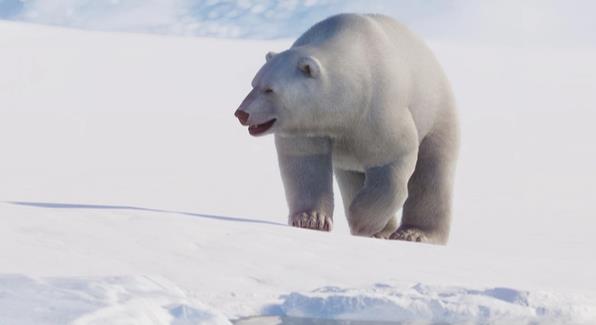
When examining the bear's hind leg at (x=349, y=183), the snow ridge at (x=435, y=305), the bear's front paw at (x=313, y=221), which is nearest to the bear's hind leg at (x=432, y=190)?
the bear's hind leg at (x=349, y=183)

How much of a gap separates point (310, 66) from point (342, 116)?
0.36 m

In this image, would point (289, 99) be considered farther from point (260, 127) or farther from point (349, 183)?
point (349, 183)

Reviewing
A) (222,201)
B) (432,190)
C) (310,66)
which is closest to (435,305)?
(310,66)

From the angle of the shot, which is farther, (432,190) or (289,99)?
(432,190)

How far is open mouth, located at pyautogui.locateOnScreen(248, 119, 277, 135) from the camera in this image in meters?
7.12

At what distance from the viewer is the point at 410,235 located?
26.5ft

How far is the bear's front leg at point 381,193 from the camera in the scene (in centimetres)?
731

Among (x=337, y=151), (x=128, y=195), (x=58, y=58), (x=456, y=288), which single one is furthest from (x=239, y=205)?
(x=58, y=58)

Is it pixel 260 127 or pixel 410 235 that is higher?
pixel 260 127

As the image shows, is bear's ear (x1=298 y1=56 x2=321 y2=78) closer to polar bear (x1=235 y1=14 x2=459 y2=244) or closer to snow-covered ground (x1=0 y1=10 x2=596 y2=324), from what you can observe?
polar bear (x1=235 y1=14 x2=459 y2=244)

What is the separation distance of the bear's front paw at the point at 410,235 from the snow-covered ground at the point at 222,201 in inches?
29.8

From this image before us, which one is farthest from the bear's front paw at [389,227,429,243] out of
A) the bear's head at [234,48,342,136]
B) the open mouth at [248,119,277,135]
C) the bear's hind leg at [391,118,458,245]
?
the open mouth at [248,119,277,135]

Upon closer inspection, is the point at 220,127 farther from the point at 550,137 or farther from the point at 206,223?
the point at 206,223

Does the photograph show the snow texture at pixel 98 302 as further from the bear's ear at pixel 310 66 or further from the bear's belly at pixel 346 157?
the bear's belly at pixel 346 157
